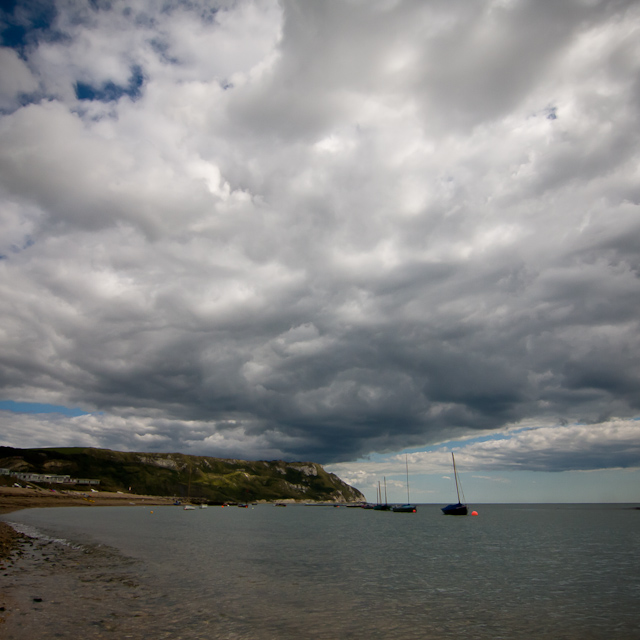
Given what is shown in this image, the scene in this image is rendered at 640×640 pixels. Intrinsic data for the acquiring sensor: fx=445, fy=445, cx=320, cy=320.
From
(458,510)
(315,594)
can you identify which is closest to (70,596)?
(315,594)

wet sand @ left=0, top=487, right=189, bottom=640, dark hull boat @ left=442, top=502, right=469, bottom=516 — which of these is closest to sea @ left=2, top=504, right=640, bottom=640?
wet sand @ left=0, top=487, right=189, bottom=640

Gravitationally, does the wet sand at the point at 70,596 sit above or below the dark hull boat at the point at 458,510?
below

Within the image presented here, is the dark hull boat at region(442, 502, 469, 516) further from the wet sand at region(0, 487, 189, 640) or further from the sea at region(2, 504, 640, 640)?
the wet sand at region(0, 487, 189, 640)

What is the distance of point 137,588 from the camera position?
32.6 meters

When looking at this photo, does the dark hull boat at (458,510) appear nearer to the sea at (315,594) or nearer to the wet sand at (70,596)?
the sea at (315,594)

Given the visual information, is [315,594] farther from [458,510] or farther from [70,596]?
[458,510]

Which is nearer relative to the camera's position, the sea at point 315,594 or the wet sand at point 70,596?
the wet sand at point 70,596

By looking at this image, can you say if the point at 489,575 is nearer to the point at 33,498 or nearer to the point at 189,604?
the point at 189,604

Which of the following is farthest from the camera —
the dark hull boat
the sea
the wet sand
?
the dark hull boat

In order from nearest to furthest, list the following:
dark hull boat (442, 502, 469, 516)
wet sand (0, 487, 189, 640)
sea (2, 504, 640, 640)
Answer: wet sand (0, 487, 189, 640)
sea (2, 504, 640, 640)
dark hull boat (442, 502, 469, 516)

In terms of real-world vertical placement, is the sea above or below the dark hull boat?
below

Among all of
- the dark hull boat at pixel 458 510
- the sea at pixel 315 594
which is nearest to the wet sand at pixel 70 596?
the sea at pixel 315 594

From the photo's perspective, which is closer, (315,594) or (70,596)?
(70,596)

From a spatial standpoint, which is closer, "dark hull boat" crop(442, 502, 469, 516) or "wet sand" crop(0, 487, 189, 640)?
"wet sand" crop(0, 487, 189, 640)
